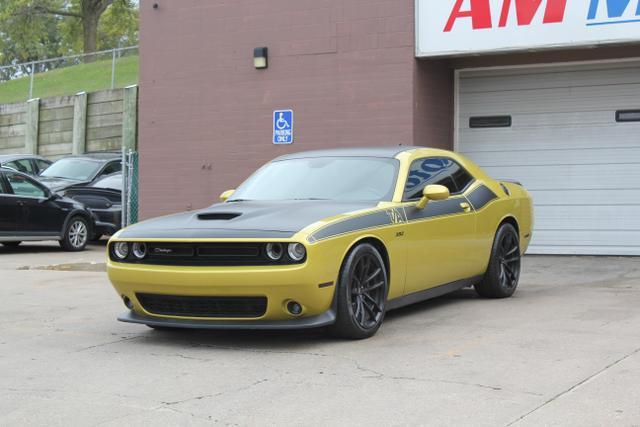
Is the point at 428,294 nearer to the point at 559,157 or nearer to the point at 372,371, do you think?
the point at 372,371

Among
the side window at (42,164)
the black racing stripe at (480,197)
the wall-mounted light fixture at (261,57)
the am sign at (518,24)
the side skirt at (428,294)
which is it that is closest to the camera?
the side skirt at (428,294)

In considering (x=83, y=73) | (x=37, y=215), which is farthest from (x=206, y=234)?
(x=83, y=73)

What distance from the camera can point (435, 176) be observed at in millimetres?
8406

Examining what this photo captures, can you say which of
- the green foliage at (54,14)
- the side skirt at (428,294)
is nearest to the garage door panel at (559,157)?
the side skirt at (428,294)

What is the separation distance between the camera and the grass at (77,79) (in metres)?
31.5

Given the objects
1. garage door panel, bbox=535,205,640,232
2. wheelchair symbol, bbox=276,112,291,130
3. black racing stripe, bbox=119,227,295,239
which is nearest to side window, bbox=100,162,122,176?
wheelchair symbol, bbox=276,112,291,130

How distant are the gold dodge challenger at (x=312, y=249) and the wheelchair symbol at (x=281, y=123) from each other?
602cm

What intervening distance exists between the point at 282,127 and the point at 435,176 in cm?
646

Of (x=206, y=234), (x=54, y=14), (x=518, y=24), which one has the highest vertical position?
(x=54, y=14)

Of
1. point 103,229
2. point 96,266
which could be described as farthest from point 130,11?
point 96,266

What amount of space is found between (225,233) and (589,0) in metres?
7.90

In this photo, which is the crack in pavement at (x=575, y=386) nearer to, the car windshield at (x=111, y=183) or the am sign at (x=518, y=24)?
the am sign at (x=518, y=24)

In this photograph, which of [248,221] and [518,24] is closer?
[248,221]

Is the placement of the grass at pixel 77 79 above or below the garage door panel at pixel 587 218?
above
